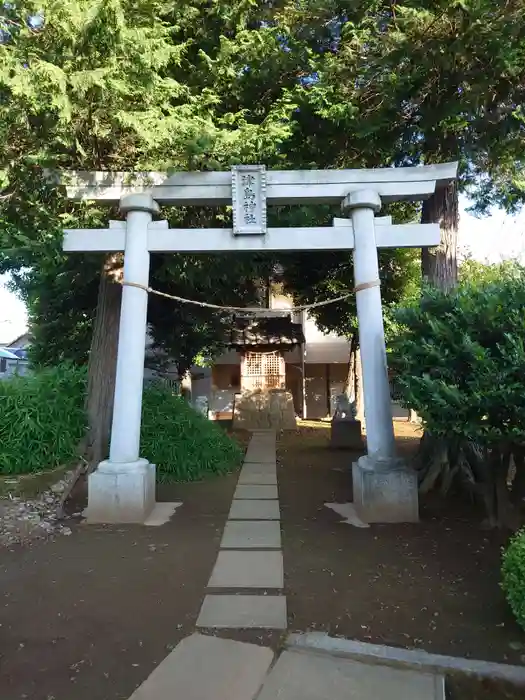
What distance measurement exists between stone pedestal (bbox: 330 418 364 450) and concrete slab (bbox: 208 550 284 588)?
7336 mm

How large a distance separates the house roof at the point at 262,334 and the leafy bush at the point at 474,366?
10930 millimetres

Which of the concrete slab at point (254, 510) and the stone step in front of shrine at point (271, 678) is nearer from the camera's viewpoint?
the stone step in front of shrine at point (271, 678)

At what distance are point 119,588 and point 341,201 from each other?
5.12m

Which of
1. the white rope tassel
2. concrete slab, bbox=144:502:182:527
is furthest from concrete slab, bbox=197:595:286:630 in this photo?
the white rope tassel

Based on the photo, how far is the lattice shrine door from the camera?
55.2 ft

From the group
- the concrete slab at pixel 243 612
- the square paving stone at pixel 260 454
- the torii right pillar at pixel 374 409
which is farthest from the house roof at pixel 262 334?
the concrete slab at pixel 243 612

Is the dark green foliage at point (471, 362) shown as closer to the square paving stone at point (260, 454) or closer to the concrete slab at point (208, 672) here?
the concrete slab at point (208, 672)

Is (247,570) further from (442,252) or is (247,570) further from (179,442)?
(442,252)

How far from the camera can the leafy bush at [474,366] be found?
4246 mm

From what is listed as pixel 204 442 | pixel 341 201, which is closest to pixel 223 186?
pixel 341 201

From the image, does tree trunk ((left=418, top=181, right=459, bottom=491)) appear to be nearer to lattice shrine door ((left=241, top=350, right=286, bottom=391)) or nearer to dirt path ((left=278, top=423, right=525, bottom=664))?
dirt path ((left=278, top=423, right=525, bottom=664))

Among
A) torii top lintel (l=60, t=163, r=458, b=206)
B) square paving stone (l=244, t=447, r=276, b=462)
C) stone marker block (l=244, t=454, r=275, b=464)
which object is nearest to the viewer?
torii top lintel (l=60, t=163, r=458, b=206)

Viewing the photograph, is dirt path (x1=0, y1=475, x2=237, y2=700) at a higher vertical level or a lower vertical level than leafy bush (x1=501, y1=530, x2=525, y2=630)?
lower

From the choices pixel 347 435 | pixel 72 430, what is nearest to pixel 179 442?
pixel 72 430
